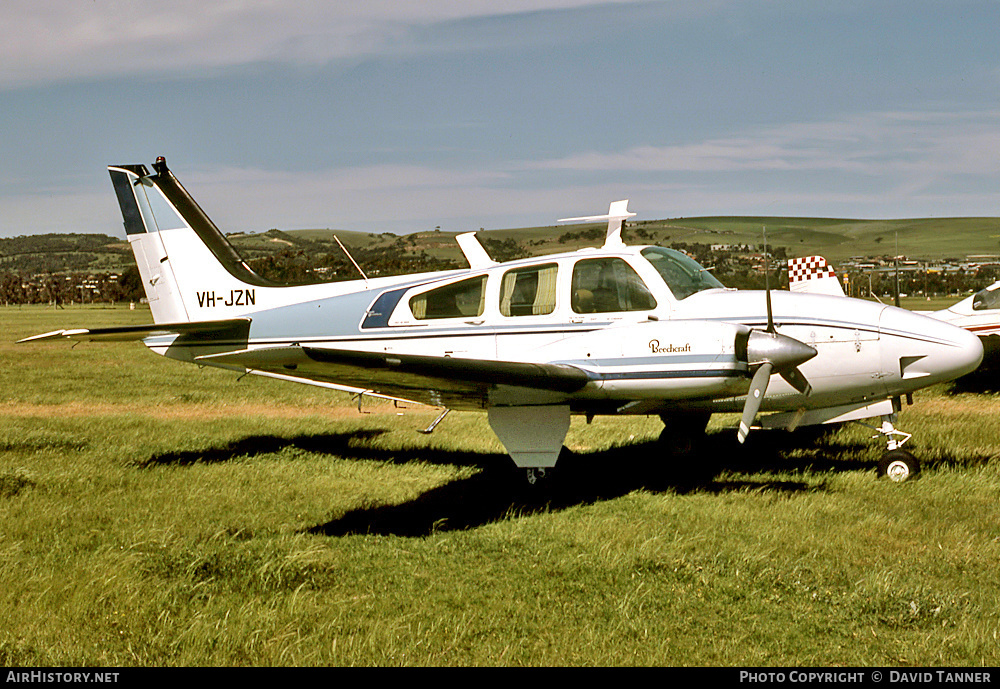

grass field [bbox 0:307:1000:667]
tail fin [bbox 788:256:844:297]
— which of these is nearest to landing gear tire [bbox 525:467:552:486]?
grass field [bbox 0:307:1000:667]

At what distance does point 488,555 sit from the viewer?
6914 millimetres

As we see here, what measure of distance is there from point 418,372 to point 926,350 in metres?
5.34

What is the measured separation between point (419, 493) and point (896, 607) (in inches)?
208

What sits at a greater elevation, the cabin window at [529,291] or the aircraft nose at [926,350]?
the cabin window at [529,291]

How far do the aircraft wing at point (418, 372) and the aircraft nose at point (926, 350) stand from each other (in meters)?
3.27

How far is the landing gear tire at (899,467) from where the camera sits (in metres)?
8.98

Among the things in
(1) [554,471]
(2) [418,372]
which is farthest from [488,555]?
(1) [554,471]

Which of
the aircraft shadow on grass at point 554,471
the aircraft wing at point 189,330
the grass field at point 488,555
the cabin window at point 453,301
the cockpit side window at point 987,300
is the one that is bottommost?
the aircraft shadow on grass at point 554,471

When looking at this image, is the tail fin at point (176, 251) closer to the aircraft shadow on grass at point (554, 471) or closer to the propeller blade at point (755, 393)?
the aircraft shadow on grass at point (554, 471)

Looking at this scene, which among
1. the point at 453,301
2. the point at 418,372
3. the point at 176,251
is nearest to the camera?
the point at 418,372

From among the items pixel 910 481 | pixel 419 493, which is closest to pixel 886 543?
pixel 910 481

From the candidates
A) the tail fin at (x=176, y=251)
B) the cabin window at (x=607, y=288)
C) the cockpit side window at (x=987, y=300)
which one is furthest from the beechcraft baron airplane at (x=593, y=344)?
the cockpit side window at (x=987, y=300)

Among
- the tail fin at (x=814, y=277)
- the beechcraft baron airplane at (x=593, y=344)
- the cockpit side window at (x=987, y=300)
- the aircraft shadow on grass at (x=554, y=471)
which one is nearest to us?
Answer: the beechcraft baron airplane at (x=593, y=344)

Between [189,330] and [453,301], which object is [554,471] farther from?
[189,330]
